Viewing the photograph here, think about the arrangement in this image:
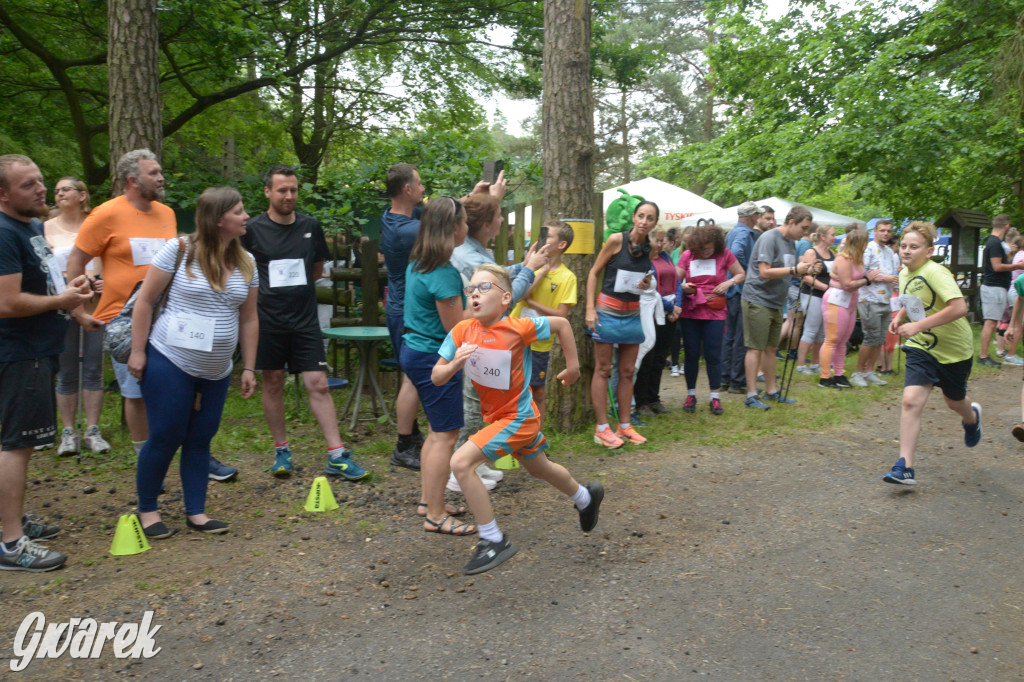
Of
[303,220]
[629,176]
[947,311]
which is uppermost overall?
[629,176]

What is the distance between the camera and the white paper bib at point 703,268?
806 cm

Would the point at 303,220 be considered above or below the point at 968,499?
above

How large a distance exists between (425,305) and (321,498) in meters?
1.47

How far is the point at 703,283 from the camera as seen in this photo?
317 inches

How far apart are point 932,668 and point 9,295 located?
14.8 ft

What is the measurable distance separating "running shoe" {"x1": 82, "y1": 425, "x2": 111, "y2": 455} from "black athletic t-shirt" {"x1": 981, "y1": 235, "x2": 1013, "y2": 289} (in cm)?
1159

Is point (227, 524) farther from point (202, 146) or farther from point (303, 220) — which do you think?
point (202, 146)

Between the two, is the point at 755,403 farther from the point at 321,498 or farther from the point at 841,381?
the point at 321,498

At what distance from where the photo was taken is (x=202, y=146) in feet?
51.8

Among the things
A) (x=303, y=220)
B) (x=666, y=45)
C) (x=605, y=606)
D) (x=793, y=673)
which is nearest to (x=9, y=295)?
(x=303, y=220)

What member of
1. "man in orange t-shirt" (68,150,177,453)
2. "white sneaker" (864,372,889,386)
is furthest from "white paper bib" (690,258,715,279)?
"man in orange t-shirt" (68,150,177,453)

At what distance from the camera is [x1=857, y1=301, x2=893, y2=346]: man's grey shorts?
9.73 m

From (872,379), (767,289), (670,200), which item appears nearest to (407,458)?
(767,289)

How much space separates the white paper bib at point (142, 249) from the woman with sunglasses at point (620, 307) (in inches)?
130
